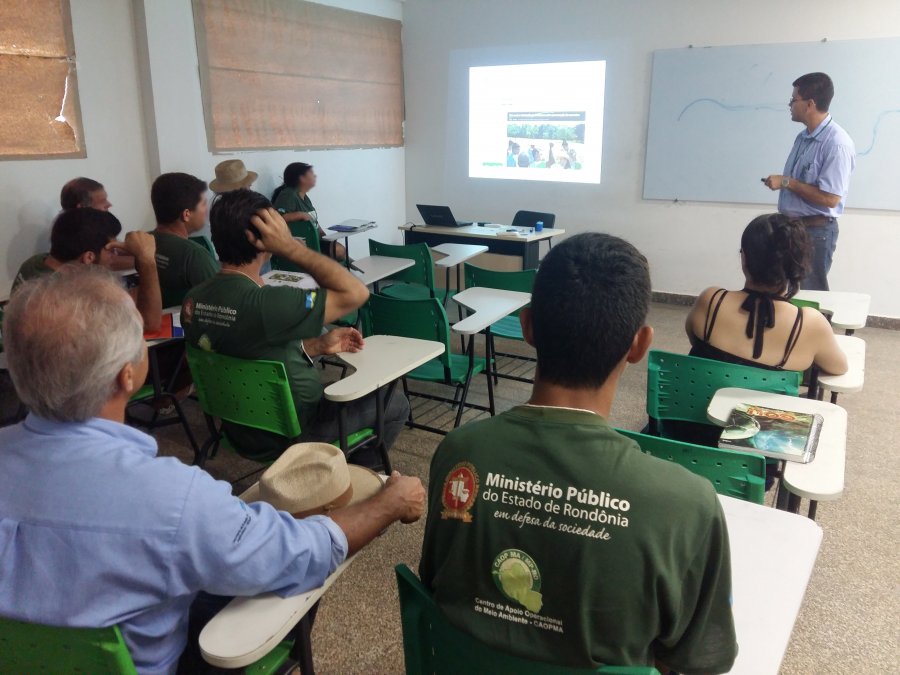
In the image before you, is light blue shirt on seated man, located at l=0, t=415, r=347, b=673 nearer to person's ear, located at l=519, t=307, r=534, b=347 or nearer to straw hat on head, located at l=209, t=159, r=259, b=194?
person's ear, located at l=519, t=307, r=534, b=347

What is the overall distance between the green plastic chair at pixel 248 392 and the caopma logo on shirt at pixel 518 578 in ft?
4.34

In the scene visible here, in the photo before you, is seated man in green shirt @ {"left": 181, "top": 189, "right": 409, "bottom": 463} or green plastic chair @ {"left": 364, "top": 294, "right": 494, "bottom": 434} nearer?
seated man in green shirt @ {"left": 181, "top": 189, "right": 409, "bottom": 463}

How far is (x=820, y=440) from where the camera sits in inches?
64.9

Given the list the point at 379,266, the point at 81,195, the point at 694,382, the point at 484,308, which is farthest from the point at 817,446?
the point at 81,195

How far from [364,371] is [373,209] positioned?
5.39 meters

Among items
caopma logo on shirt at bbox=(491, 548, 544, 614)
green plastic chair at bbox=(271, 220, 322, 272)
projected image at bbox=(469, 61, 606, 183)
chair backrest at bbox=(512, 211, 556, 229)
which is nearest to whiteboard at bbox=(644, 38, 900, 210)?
projected image at bbox=(469, 61, 606, 183)

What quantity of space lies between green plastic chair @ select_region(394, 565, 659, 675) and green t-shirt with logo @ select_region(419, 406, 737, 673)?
18 mm

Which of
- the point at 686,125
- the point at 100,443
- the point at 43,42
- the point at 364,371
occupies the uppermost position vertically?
the point at 43,42

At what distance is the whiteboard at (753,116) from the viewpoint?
5121mm

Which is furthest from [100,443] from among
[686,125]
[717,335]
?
[686,125]

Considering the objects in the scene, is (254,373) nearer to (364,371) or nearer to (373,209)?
(364,371)

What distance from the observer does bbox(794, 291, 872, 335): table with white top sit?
109 inches

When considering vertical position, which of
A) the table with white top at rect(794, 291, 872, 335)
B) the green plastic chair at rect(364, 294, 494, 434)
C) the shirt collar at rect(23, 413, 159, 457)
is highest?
the shirt collar at rect(23, 413, 159, 457)

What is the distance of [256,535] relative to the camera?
1.04m
